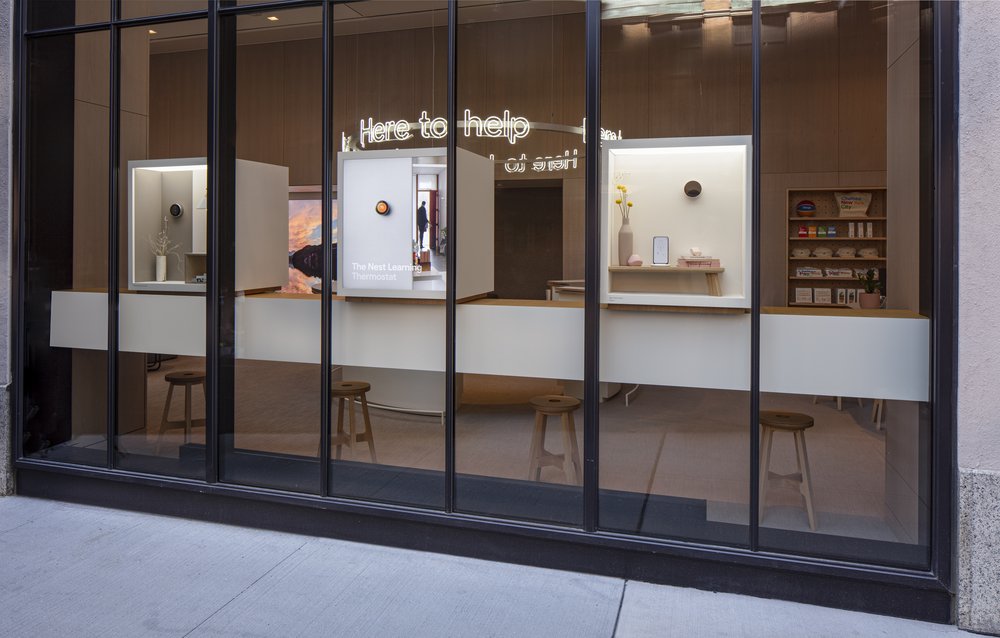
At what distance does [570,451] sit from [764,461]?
1112 millimetres

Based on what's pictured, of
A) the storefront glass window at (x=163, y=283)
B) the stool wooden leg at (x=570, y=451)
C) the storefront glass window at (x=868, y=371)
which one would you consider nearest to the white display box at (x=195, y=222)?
the storefront glass window at (x=163, y=283)

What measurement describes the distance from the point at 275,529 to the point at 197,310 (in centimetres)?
160

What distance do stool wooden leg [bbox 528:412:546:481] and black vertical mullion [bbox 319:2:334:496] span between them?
4.27 ft

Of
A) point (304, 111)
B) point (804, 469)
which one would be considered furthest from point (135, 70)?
point (804, 469)

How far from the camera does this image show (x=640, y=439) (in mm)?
4324

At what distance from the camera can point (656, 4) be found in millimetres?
6984

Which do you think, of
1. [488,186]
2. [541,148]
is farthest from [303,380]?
[541,148]

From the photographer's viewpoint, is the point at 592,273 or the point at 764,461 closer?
the point at 764,461

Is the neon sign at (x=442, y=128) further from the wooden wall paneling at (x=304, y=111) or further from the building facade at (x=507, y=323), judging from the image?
→ the building facade at (x=507, y=323)

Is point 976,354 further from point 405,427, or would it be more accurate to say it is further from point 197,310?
point 197,310

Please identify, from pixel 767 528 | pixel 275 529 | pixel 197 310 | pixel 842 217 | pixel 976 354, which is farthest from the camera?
pixel 842 217

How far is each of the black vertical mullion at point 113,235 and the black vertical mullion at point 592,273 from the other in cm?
329

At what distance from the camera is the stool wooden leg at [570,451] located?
429 cm

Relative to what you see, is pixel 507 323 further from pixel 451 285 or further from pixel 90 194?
pixel 90 194
